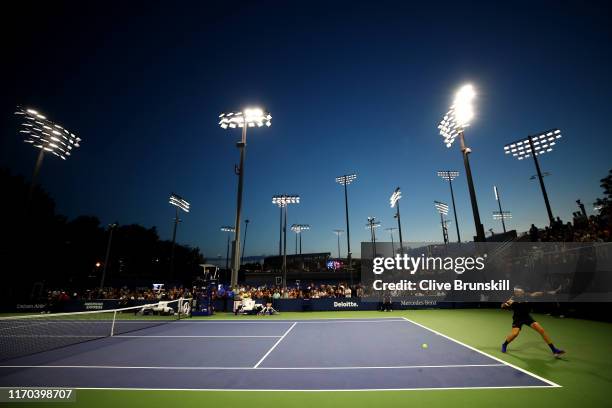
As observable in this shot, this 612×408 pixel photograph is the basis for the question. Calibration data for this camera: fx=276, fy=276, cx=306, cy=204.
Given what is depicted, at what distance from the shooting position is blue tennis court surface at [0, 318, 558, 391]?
227 inches

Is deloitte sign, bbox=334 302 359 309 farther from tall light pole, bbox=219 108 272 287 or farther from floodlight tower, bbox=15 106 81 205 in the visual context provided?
floodlight tower, bbox=15 106 81 205

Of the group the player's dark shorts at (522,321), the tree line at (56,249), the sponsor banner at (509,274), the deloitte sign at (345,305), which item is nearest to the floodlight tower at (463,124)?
the sponsor banner at (509,274)

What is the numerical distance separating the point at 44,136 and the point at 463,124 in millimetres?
31057

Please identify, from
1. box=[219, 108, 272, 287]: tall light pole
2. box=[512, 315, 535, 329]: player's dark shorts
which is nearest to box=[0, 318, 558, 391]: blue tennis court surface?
box=[512, 315, 535, 329]: player's dark shorts

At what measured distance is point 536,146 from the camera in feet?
78.3

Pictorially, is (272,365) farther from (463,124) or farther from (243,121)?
(243,121)

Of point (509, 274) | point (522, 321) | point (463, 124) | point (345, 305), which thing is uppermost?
point (463, 124)

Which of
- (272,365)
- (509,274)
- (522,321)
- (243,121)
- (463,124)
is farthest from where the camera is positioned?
(243,121)

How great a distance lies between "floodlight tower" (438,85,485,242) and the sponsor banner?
2639mm

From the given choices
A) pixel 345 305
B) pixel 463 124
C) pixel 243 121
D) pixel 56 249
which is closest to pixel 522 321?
pixel 463 124

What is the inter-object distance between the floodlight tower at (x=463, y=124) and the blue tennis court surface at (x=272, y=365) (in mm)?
7199

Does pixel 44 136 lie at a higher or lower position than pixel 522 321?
higher

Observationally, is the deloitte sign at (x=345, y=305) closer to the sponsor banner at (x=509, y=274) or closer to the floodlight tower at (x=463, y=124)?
the sponsor banner at (x=509, y=274)

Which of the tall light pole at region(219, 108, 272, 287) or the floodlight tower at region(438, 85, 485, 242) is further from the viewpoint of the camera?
the tall light pole at region(219, 108, 272, 287)
